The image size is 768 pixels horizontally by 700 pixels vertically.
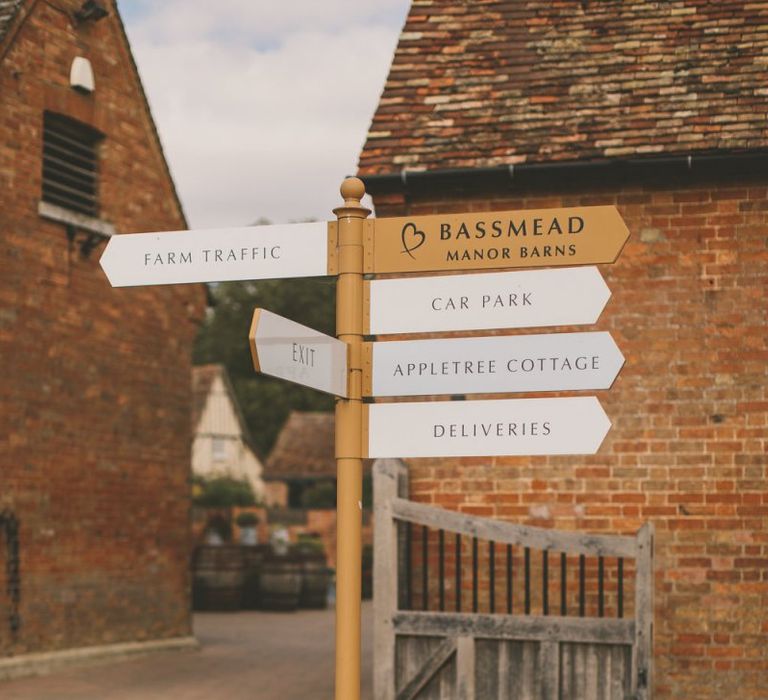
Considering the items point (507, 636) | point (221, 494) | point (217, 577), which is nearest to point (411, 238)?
point (507, 636)

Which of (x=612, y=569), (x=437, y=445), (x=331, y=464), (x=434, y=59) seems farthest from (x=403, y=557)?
(x=331, y=464)

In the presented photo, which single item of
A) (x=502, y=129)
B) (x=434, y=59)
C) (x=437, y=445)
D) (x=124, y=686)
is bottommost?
(x=124, y=686)

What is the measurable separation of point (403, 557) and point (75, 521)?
19.2 feet

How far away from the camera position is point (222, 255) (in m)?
5.12

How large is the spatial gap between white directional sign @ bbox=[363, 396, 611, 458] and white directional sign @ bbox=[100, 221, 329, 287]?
681 millimetres

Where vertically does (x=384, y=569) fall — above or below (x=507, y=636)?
above

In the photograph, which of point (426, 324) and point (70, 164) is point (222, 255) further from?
point (70, 164)

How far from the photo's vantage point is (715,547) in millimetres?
9438

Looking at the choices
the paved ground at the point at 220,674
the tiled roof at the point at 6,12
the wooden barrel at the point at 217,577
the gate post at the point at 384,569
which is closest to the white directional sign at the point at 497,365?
the gate post at the point at 384,569

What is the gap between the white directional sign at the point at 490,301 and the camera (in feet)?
16.3

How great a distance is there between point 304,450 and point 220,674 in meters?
36.3

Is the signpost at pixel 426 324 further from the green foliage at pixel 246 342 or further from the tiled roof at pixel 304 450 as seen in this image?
the green foliage at pixel 246 342

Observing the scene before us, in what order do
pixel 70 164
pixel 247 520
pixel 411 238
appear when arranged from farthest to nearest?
1. pixel 247 520
2. pixel 70 164
3. pixel 411 238

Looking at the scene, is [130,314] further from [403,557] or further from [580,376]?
[580,376]
